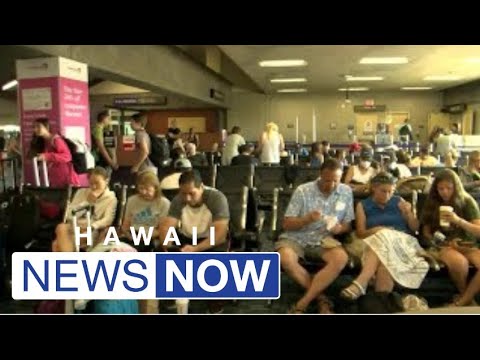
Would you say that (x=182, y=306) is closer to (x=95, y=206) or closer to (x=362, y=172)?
(x=95, y=206)

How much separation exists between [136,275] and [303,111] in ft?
59.4

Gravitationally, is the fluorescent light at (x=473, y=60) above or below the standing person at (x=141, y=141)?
above

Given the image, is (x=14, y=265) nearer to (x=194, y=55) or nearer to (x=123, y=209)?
(x=123, y=209)

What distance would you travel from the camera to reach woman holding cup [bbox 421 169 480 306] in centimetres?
340

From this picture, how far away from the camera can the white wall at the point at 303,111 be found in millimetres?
19891

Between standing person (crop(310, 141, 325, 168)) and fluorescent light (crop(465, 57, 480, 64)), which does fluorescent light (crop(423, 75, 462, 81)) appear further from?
standing person (crop(310, 141, 325, 168))

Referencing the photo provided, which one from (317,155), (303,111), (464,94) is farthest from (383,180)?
(303,111)

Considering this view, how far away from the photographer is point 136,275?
2.69 metres

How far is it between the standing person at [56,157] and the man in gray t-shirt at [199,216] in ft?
6.07

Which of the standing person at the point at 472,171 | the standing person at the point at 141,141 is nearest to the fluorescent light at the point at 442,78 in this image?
the standing person at the point at 472,171

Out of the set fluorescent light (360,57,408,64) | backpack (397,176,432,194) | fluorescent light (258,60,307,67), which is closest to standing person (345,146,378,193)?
backpack (397,176,432,194)

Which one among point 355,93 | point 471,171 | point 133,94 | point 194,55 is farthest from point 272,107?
point 471,171

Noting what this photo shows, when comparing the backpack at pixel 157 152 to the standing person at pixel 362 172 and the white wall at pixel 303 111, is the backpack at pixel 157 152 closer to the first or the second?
the standing person at pixel 362 172
